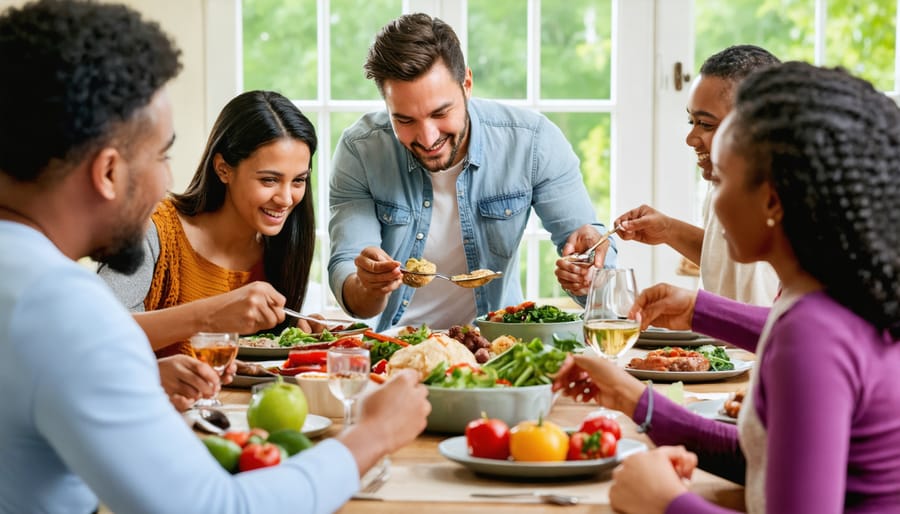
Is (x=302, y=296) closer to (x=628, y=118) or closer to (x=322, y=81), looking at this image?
(x=322, y=81)

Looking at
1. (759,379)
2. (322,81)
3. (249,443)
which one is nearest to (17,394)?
(249,443)

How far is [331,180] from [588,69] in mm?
1538

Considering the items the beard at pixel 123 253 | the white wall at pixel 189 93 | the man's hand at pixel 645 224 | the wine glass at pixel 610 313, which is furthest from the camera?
the white wall at pixel 189 93

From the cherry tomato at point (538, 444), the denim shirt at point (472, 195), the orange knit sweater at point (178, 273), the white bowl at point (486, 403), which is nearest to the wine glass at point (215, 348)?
the white bowl at point (486, 403)

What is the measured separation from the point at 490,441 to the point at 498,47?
3166 millimetres

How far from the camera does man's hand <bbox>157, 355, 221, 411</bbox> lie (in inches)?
74.7

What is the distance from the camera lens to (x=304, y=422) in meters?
1.79

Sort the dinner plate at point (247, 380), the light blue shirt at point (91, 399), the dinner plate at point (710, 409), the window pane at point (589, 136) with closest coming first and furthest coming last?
the light blue shirt at point (91, 399) < the dinner plate at point (710, 409) < the dinner plate at point (247, 380) < the window pane at point (589, 136)

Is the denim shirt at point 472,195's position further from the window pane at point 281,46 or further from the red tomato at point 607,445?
the red tomato at point 607,445

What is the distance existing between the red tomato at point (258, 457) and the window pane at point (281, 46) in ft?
10.7

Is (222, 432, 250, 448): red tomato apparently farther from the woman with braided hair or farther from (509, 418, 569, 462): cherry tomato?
the woman with braided hair

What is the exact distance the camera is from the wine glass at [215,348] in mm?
1932

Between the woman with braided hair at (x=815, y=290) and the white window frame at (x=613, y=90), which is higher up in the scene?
the white window frame at (x=613, y=90)

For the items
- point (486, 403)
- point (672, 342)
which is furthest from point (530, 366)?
point (672, 342)
